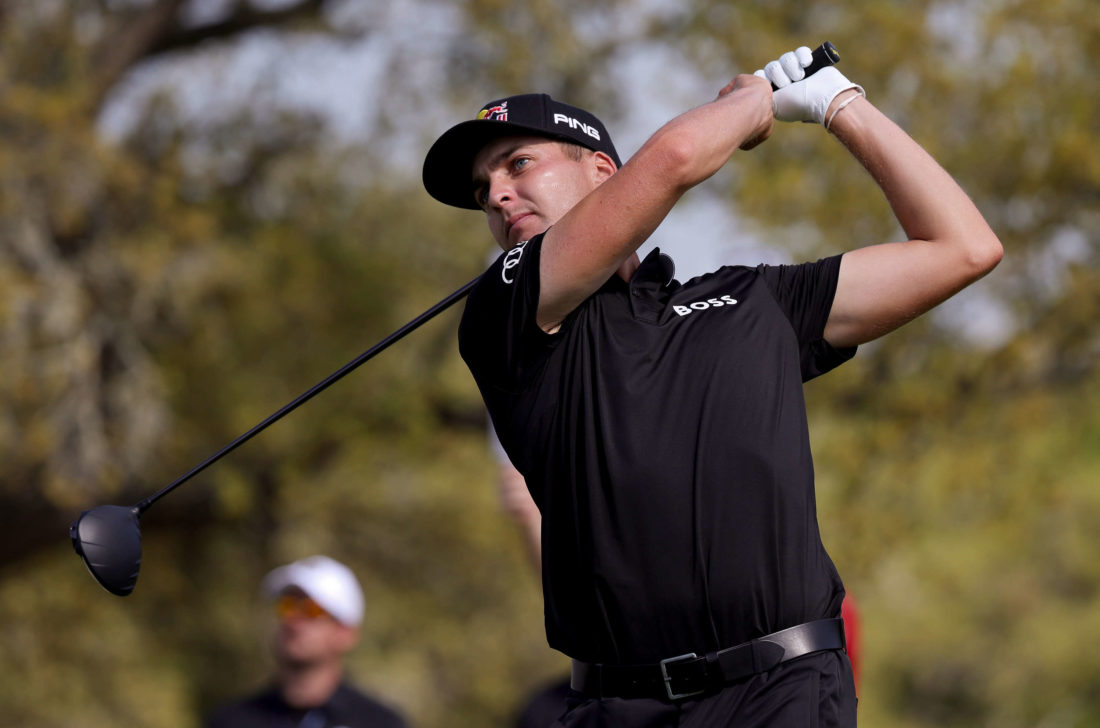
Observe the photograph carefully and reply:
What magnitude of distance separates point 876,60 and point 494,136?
9.48 meters

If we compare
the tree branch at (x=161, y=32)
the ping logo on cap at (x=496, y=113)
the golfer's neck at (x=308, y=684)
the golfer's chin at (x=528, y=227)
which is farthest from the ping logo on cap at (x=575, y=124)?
the tree branch at (x=161, y=32)

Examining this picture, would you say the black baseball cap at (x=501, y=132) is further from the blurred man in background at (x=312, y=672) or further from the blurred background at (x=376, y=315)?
the blurred background at (x=376, y=315)

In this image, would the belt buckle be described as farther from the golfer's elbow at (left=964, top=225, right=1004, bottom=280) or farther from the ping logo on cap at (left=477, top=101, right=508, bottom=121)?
the ping logo on cap at (left=477, top=101, right=508, bottom=121)

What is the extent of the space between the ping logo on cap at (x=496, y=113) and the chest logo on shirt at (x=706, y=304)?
674 mm

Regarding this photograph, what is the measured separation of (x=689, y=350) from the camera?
3.10 meters

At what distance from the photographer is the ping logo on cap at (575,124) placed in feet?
11.7

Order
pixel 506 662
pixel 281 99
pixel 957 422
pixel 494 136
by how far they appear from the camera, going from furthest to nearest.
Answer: pixel 506 662, pixel 281 99, pixel 957 422, pixel 494 136

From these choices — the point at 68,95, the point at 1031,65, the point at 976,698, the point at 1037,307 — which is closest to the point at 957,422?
the point at 1037,307

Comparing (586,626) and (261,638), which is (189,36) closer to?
(261,638)

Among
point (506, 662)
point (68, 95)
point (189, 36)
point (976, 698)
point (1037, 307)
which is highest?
point (189, 36)

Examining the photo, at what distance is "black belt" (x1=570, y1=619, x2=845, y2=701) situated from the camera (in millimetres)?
2922

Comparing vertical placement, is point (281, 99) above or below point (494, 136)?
above

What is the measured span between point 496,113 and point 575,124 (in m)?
0.21

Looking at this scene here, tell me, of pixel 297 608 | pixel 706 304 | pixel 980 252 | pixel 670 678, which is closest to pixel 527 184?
pixel 706 304
